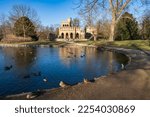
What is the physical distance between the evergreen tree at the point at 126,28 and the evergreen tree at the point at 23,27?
86.2 feet

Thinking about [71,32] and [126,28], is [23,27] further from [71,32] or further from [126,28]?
[126,28]

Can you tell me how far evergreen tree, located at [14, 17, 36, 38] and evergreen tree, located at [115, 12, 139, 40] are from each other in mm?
26268

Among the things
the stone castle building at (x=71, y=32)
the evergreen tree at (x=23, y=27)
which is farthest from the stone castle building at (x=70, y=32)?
the evergreen tree at (x=23, y=27)

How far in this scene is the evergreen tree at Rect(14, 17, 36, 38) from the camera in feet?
207

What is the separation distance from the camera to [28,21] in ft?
213

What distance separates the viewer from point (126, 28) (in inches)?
2015

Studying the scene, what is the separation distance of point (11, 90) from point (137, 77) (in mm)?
6262

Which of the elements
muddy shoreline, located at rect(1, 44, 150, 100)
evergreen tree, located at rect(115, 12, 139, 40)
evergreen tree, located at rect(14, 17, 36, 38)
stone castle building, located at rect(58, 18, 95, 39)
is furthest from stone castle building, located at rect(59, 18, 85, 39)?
muddy shoreline, located at rect(1, 44, 150, 100)

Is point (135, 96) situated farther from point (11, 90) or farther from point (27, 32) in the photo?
point (27, 32)

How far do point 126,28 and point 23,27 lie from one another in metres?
28.9

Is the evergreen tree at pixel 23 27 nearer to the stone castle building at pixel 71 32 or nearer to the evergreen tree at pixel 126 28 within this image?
the stone castle building at pixel 71 32

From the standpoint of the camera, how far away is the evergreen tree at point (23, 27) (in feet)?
207

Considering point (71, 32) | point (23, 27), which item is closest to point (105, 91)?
point (23, 27)

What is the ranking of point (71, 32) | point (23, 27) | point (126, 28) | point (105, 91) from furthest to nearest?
point (71, 32), point (23, 27), point (126, 28), point (105, 91)
